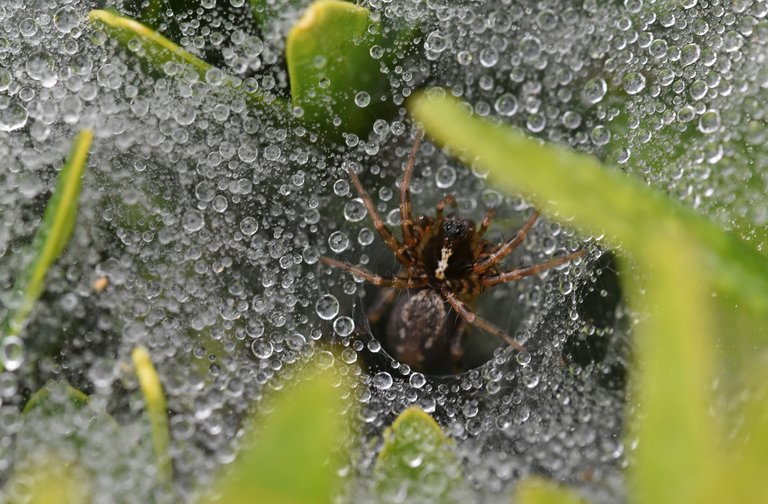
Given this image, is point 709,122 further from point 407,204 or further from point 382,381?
point 382,381

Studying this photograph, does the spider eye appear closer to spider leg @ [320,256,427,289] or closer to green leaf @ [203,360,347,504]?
spider leg @ [320,256,427,289]

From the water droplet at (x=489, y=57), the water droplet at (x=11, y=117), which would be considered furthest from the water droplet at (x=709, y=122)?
the water droplet at (x=11, y=117)

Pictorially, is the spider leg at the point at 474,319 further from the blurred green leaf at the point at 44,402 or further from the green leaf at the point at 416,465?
the blurred green leaf at the point at 44,402

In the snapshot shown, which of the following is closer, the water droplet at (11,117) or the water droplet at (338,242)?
the water droplet at (11,117)

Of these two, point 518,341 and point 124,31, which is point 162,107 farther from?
point 518,341

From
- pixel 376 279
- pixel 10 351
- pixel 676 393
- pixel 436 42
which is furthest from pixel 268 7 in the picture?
pixel 676 393

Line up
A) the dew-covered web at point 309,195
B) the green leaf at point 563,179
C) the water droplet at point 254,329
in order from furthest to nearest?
the water droplet at point 254,329 < the dew-covered web at point 309,195 < the green leaf at point 563,179
